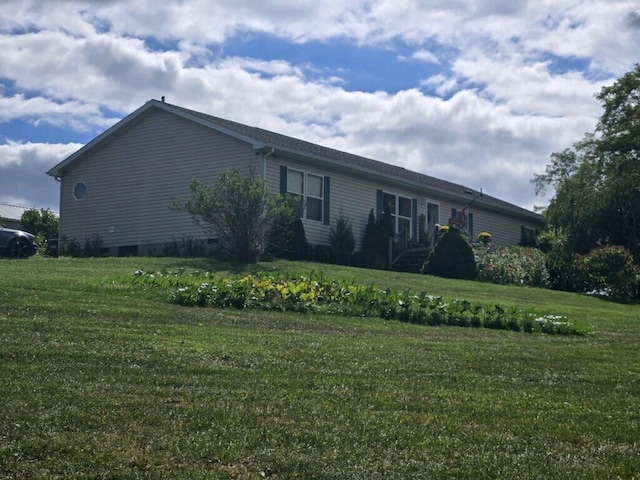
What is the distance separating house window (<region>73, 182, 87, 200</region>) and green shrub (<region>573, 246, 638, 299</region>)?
50.4 ft

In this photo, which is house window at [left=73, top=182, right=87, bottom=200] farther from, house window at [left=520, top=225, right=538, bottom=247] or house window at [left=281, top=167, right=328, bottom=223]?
house window at [left=520, top=225, right=538, bottom=247]

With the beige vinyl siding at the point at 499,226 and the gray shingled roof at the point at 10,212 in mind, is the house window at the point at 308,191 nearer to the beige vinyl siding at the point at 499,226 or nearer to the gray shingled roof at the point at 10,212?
the beige vinyl siding at the point at 499,226

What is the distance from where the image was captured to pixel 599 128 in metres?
42.5

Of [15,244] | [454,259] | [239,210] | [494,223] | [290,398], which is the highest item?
[494,223]

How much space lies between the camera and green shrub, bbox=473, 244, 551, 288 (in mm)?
26188

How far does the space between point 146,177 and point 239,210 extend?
20.6 ft

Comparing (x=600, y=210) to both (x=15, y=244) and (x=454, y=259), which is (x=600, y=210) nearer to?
(x=454, y=259)

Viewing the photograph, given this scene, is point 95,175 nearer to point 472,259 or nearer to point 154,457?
point 472,259

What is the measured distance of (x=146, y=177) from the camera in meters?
27.3

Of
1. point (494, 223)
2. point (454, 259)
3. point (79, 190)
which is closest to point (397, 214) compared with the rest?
point (454, 259)

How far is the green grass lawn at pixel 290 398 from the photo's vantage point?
18.3 ft

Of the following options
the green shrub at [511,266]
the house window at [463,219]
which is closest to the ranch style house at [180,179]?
the house window at [463,219]

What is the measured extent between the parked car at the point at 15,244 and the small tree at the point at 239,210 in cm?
506

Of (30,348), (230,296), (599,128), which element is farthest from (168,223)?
(599,128)
